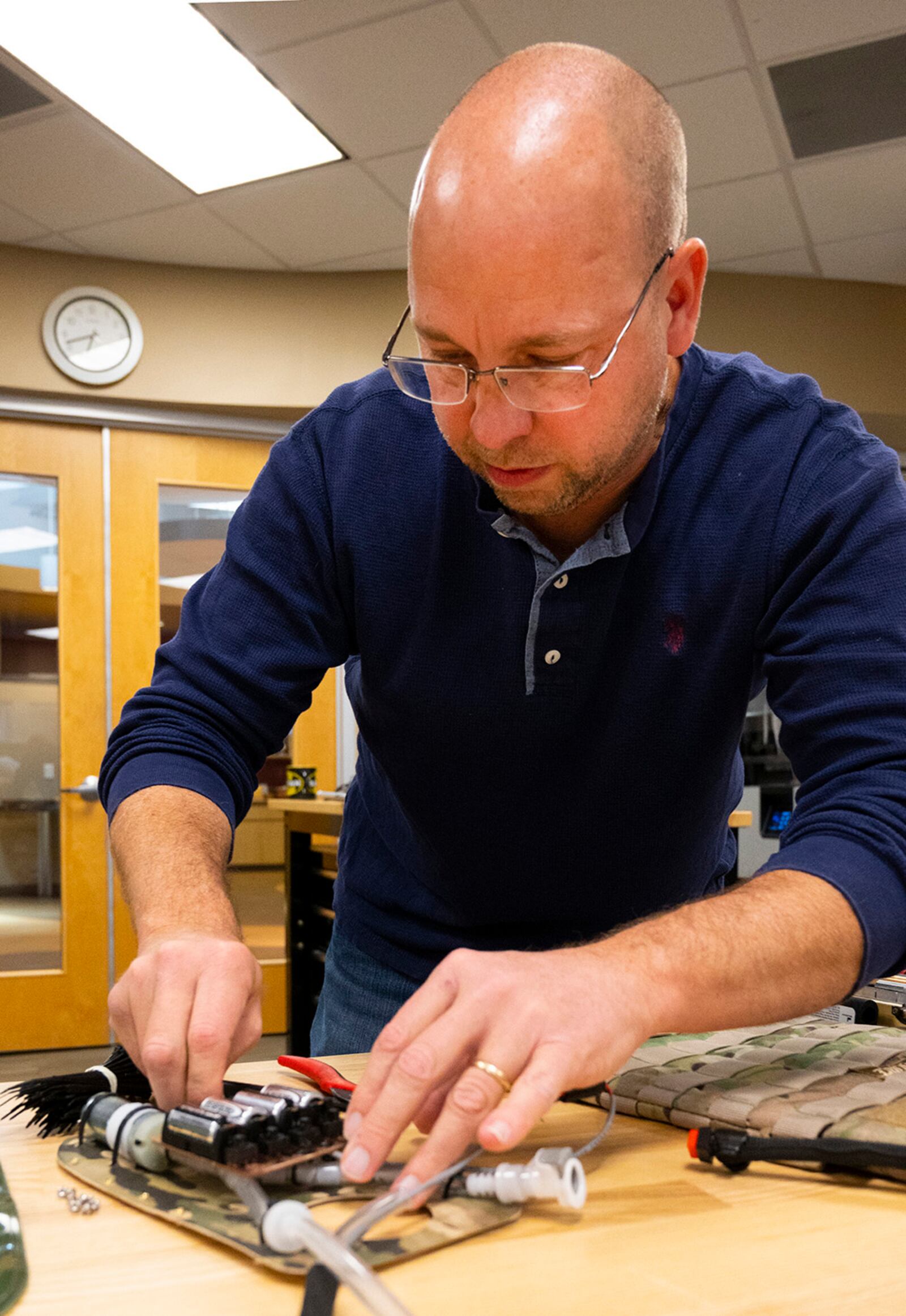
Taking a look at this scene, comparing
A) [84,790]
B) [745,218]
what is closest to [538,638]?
[745,218]

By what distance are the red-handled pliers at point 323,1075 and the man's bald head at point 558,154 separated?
61 cm

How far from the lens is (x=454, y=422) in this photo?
3.00 feet

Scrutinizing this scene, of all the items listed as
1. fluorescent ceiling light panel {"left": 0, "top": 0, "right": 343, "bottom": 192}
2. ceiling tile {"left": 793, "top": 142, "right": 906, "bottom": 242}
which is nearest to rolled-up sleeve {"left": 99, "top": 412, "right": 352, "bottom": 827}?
fluorescent ceiling light panel {"left": 0, "top": 0, "right": 343, "bottom": 192}

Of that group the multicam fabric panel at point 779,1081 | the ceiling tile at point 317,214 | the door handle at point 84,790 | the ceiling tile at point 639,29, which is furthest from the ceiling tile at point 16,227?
the multicam fabric panel at point 779,1081

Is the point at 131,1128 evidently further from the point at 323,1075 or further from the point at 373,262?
the point at 373,262

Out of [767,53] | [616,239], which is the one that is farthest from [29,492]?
[616,239]

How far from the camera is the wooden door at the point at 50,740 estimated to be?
3.99 meters

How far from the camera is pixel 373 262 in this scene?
13.7 ft

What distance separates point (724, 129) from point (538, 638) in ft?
9.10

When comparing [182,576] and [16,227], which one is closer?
[16,227]

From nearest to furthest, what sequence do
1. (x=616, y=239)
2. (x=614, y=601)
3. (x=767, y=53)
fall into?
Result: (x=616, y=239)
(x=614, y=601)
(x=767, y=53)

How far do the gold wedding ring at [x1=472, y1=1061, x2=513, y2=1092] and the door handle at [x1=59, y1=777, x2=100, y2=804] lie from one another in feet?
11.9

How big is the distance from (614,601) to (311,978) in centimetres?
235

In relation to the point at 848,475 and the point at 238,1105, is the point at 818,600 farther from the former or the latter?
the point at 238,1105
